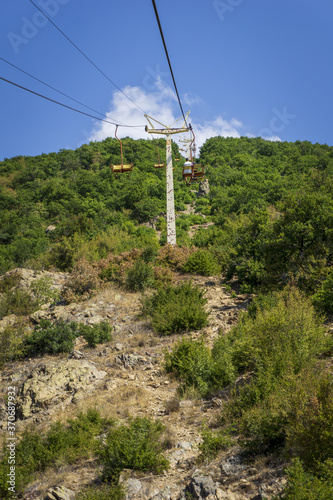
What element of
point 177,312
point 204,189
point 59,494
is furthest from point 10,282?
point 204,189

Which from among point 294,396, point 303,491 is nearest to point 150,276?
point 294,396

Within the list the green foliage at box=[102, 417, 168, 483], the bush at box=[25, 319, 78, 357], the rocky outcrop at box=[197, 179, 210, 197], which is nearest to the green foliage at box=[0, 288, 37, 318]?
the bush at box=[25, 319, 78, 357]

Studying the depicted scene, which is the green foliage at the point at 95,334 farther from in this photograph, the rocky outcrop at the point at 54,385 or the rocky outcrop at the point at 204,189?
the rocky outcrop at the point at 204,189

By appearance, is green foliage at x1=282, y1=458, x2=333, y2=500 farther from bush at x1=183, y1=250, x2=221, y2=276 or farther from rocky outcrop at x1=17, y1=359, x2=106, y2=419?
bush at x1=183, y1=250, x2=221, y2=276

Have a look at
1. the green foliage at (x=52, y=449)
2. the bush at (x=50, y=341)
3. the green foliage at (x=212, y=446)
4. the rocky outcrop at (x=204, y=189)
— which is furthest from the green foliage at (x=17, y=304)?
the rocky outcrop at (x=204, y=189)

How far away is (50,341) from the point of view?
9.53 metres

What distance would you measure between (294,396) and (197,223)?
3071 cm

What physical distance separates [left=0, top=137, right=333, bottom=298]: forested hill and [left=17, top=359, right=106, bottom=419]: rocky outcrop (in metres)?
5.81

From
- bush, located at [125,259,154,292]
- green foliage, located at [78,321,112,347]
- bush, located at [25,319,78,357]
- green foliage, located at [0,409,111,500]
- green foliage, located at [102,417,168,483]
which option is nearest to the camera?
→ green foliage, located at [102,417,168,483]

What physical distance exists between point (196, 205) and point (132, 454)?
36.3 metres

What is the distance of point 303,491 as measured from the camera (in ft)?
9.93

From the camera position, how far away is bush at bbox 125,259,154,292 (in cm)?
1404

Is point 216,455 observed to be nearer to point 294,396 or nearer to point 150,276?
point 294,396

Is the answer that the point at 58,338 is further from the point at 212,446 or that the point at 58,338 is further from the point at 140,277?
the point at 212,446
